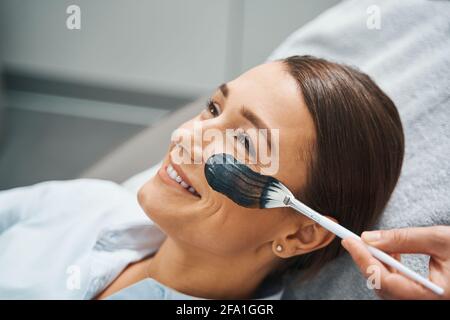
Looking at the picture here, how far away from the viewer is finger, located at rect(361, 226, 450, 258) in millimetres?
469

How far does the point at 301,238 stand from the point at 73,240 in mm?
306

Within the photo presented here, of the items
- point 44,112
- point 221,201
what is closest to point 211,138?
point 221,201

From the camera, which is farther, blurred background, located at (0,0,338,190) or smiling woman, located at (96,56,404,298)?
blurred background, located at (0,0,338,190)

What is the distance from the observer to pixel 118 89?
0.74 metres

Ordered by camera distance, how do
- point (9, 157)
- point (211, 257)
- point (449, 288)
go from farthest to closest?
point (9, 157) → point (211, 257) → point (449, 288)

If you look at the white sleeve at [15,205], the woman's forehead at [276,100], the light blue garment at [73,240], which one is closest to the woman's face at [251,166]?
the woman's forehead at [276,100]

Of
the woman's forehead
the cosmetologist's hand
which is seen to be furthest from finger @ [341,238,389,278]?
the woman's forehead

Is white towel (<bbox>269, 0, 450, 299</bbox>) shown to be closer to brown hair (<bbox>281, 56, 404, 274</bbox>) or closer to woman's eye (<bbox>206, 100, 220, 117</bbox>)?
brown hair (<bbox>281, 56, 404, 274</bbox>)

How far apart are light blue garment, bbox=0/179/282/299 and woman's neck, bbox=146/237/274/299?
17 mm

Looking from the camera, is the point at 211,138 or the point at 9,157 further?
the point at 9,157

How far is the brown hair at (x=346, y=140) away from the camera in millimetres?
511

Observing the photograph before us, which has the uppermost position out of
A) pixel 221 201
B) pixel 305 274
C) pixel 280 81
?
pixel 280 81
